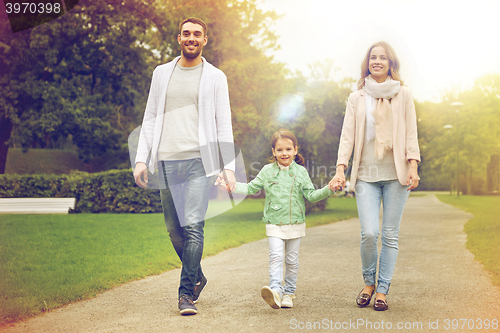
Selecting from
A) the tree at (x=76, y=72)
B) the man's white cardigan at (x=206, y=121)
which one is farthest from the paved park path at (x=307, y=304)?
the tree at (x=76, y=72)

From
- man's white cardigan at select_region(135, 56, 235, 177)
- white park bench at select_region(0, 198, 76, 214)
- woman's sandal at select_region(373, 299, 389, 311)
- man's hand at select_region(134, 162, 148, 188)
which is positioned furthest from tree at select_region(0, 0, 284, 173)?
woman's sandal at select_region(373, 299, 389, 311)

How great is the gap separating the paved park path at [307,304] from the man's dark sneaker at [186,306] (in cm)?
6

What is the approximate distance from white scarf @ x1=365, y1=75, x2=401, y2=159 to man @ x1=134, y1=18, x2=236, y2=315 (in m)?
1.23

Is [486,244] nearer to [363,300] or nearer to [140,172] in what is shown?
[363,300]

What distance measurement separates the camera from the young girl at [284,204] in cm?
413

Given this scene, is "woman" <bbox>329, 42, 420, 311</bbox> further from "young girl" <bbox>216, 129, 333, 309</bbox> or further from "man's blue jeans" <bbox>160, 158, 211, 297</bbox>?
"man's blue jeans" <bbox>160, 158, 211, 297</bbox>

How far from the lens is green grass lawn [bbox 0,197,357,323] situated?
15.3 ft

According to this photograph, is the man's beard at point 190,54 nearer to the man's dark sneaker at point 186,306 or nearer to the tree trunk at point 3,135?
the man's dark sneaker at point 186,306

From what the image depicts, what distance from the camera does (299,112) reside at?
47.6ft

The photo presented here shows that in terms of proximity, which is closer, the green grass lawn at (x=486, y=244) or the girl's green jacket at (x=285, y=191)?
the girl's green jacket at (x=285, y=191)

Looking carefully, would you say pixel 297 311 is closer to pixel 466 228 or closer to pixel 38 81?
pixel 466 228

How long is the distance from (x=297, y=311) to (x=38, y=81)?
67.2ft

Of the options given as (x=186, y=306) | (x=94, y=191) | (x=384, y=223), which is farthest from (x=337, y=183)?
(x=94, y=191)

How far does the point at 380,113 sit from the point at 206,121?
4.90ft
